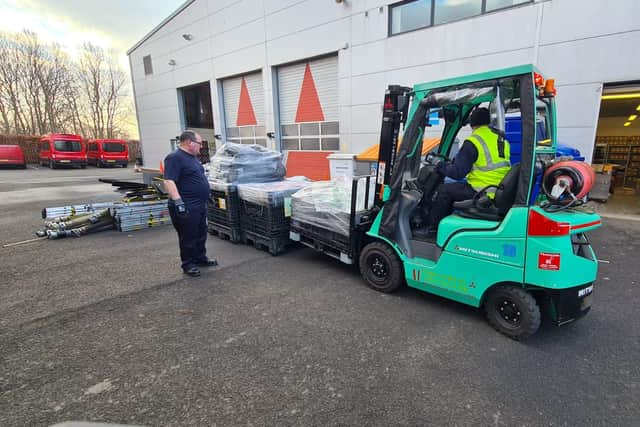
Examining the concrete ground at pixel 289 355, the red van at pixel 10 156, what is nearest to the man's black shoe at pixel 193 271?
the concrete ground at pixel 289 355

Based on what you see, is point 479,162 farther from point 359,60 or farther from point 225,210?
point 359,60

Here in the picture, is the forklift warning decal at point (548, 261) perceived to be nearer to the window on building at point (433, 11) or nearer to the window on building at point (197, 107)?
the window on building at point (433, 11)

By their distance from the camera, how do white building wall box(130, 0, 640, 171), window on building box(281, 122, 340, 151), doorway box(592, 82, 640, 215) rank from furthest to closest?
window on building box(281, 122, 340, 151), doorway box(592, 82, 640, 215), white building wall box(130, 0, 640, 171)

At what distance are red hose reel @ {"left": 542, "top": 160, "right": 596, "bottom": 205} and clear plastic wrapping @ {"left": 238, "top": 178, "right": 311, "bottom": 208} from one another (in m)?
3.23

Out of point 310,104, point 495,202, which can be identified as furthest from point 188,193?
point 310,104

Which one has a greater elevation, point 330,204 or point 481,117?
point 481,117

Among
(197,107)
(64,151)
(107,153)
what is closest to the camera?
(197,107)

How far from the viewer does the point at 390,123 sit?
3.56 meters

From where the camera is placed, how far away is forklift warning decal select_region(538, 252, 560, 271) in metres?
2.49

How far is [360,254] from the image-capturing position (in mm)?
3994

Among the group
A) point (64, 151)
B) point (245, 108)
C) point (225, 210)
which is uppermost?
point (245, 108)

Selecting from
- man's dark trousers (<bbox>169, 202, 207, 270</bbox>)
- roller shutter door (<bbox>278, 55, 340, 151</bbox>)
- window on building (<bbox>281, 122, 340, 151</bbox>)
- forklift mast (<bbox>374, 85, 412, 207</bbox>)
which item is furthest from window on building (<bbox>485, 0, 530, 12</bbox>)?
man's dark trousers (<bbox>169, 202, 207, 270</bbox>)

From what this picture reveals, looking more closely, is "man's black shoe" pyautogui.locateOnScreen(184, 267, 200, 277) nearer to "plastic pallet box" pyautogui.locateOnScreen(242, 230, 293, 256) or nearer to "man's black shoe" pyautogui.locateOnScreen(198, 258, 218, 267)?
"man's black shoe" pyautogui.locateOnScreen(198, 258, 218, 267)

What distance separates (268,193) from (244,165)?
105cm
